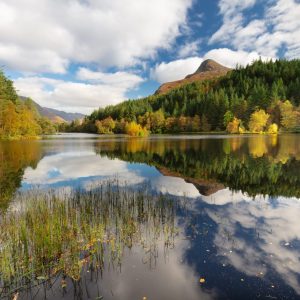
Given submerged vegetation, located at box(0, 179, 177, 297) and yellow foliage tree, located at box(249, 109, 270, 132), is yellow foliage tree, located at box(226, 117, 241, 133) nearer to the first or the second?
yellow foliage tree, located at box(249, 109, 270, 132)

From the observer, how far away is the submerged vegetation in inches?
377

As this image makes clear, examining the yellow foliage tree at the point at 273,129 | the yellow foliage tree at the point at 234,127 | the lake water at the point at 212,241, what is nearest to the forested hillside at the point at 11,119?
the lake water at the point at 212,241

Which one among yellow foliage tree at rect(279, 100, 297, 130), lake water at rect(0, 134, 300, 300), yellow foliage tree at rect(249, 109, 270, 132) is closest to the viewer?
lake water at rect(0, 134, 300, 300)

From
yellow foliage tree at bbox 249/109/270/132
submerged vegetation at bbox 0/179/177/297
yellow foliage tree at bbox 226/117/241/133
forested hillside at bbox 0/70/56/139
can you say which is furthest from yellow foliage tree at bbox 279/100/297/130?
submerged vegetation at bbox 0/179/177/297

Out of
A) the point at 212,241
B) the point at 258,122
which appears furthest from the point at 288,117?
the point at 212,241

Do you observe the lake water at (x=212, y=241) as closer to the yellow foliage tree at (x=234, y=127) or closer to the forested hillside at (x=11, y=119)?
the forested hillside at (x=11, y=119)

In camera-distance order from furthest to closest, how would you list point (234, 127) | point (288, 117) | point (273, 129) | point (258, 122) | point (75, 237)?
point (234, 127)
point (288, 117)
point (258, 122)
point (273, 129)
point (75, 237)

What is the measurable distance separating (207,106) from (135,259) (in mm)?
190062

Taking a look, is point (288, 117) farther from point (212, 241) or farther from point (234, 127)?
point (212, 241)

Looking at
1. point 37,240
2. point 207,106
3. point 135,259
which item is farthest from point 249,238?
point 207,106

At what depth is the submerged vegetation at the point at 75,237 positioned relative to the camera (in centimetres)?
957

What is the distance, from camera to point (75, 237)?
12273 mm

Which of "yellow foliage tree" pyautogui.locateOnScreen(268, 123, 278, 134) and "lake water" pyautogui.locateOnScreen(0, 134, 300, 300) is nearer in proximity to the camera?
"lake water" pyautogui.locateOnScreen(0, 134, 300, 300)

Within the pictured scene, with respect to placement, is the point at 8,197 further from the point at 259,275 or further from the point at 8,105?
the point at 8,105
